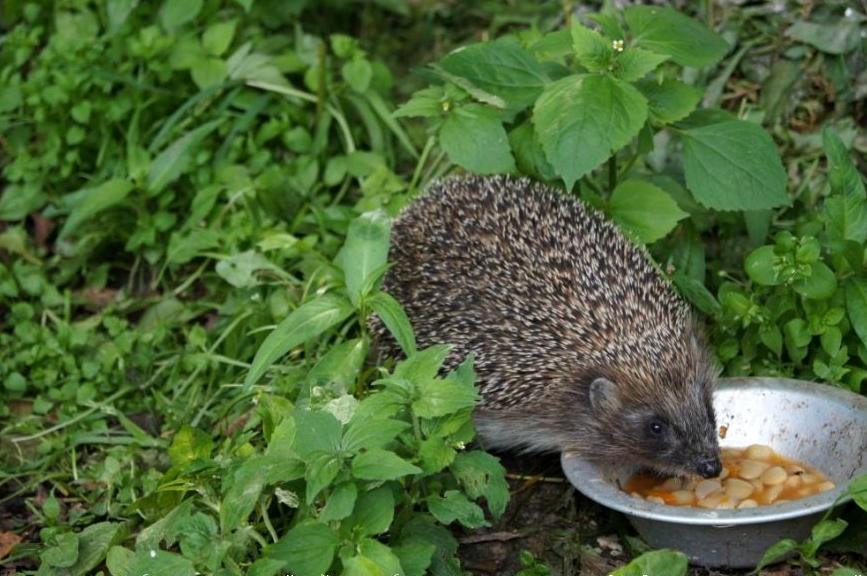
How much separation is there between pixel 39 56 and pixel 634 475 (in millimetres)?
4513

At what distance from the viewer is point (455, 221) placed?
20.9 feet

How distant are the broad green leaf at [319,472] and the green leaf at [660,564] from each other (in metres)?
1.11

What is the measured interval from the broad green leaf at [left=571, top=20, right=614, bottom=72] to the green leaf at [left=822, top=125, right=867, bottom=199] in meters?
1.07

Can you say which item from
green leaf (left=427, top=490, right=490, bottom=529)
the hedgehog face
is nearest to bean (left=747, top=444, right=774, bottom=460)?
the hedgehog face

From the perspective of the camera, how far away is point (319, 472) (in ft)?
15.0

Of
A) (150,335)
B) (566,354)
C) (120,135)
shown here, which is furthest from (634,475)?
(120,135)

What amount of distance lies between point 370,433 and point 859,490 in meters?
1.79

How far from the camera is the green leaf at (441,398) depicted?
4871mm

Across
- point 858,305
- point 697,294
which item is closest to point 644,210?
point 697,294

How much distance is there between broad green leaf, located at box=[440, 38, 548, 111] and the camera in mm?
6254

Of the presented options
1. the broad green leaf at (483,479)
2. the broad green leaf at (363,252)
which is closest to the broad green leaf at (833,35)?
the broad green leaf at (363,252)

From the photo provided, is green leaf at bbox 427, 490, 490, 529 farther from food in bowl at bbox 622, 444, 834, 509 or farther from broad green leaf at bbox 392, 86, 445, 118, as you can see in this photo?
broad green leaf at bbox 392, 86, 445, 118

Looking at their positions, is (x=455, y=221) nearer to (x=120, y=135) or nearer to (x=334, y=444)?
(x=334, y=444)

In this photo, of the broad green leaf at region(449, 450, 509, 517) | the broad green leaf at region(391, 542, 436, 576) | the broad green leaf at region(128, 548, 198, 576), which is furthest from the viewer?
the broad green leaf at region(449, 450, 509, 517)
